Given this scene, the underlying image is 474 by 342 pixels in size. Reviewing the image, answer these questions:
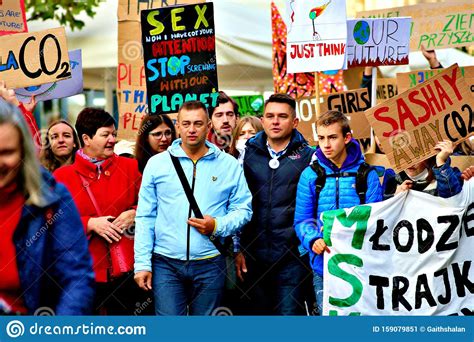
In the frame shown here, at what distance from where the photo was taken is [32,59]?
798 centimetres

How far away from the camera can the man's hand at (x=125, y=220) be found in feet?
23.5

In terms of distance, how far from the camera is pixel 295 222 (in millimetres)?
6953

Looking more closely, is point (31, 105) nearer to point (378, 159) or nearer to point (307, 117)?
point (378, 159)

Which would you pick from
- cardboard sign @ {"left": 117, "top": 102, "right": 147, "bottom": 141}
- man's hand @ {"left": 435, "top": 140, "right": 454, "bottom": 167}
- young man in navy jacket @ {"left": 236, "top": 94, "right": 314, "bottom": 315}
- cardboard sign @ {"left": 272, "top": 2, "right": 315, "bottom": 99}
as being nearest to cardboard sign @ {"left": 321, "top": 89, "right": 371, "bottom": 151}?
cardboard sign @ {"left": 272, "top": 2, "right": 315, "bottom": 99}

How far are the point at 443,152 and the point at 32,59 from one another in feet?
10.2

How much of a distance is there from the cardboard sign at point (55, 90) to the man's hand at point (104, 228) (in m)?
1.56

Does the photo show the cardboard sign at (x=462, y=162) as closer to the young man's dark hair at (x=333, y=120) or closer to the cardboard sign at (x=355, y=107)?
the young man's dark hair at (x=333, y=120)

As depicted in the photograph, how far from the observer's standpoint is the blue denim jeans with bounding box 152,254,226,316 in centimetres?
671

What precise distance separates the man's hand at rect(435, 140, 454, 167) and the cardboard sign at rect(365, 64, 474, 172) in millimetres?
58

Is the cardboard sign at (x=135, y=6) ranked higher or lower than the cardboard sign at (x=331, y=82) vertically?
higher

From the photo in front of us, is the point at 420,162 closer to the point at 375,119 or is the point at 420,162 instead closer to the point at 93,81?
the point at 375,119

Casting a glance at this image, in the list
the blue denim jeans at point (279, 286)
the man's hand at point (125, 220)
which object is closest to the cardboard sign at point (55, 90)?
the man's hand at point (125, 220)

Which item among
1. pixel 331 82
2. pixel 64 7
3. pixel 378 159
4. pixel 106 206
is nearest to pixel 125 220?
pixel 106 206

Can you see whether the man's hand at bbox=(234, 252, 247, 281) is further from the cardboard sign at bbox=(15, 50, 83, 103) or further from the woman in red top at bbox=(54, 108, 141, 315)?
the cardboard sign at bbox=(15, 50, 83, 103)
